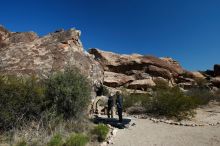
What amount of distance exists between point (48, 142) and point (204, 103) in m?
21.3

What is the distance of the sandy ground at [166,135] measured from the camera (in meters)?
10.9

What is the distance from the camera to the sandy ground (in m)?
10.9

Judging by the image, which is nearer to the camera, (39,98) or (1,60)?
(39,98)

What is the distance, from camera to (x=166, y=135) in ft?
41.0

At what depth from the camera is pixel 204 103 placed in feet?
88.5

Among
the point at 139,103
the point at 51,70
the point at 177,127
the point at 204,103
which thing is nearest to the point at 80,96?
the point at 51,70

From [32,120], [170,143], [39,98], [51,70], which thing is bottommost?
[170,143]

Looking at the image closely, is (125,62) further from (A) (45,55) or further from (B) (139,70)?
(A) (45,55)

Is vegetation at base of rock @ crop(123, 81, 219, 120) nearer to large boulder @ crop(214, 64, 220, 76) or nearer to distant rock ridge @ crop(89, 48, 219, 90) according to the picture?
distant rock ridge @ crop(89, 48, 219, 90)

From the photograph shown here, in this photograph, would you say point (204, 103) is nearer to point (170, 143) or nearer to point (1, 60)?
point (170, 143)

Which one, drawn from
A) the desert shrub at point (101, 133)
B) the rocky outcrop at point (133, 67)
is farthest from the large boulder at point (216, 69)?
the desert shrub at point (101, 133)

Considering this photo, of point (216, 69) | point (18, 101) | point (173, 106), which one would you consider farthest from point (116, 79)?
point (18, 101)

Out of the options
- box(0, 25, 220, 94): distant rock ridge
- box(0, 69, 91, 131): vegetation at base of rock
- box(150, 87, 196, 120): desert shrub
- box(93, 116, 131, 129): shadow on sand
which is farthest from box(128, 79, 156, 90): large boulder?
box(0, 69, 91, 131): vegetation at base of rock

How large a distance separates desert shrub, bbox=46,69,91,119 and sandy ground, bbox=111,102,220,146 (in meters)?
2.24
